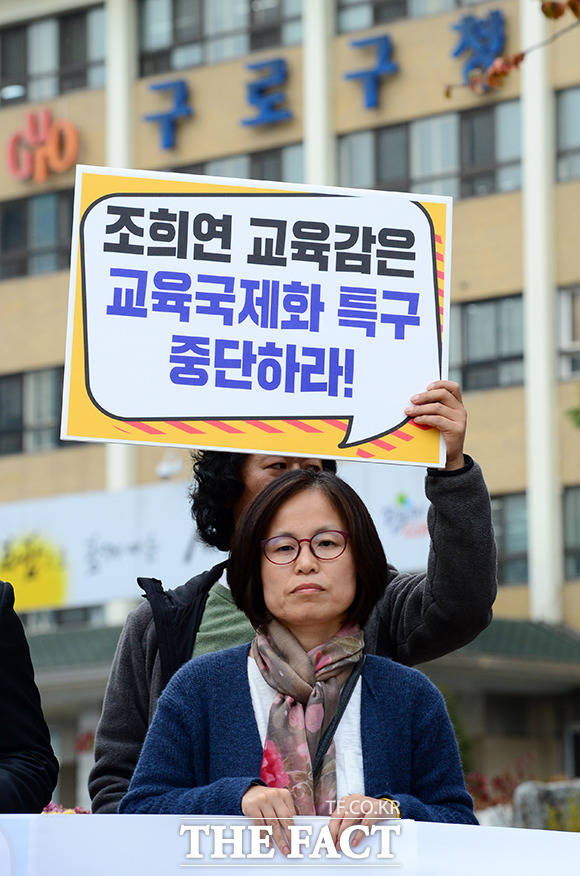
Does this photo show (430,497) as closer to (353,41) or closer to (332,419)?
(332,419)

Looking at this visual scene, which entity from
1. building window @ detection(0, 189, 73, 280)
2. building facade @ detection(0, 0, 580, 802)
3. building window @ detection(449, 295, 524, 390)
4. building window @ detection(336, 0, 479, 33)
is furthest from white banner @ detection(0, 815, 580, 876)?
building window @ detection(0, 189, 73, 280)

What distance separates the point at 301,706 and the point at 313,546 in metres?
0.29

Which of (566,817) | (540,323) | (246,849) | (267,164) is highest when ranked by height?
(267,164)

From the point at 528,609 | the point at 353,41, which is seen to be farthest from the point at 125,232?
the point at 353,41

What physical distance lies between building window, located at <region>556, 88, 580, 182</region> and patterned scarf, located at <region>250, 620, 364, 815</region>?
78.8 feet

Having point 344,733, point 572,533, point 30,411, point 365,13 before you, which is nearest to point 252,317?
point 344,733

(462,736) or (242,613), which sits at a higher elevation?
(242,613)

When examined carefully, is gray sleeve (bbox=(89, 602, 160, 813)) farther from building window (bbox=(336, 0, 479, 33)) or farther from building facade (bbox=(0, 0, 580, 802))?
building window (bbox=(336, 0, 479, 33))

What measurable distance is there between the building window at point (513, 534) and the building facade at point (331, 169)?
1.0 inches

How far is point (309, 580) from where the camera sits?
11.2 feet

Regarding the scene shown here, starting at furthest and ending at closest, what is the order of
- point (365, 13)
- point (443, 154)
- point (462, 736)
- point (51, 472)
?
1. point (51, 472)
2. point (365, 13)
3. point (443, 154)
4. point (462, 736)

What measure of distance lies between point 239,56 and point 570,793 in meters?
19.1

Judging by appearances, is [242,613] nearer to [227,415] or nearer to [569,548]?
[227,415]

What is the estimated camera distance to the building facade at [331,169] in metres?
26.5
